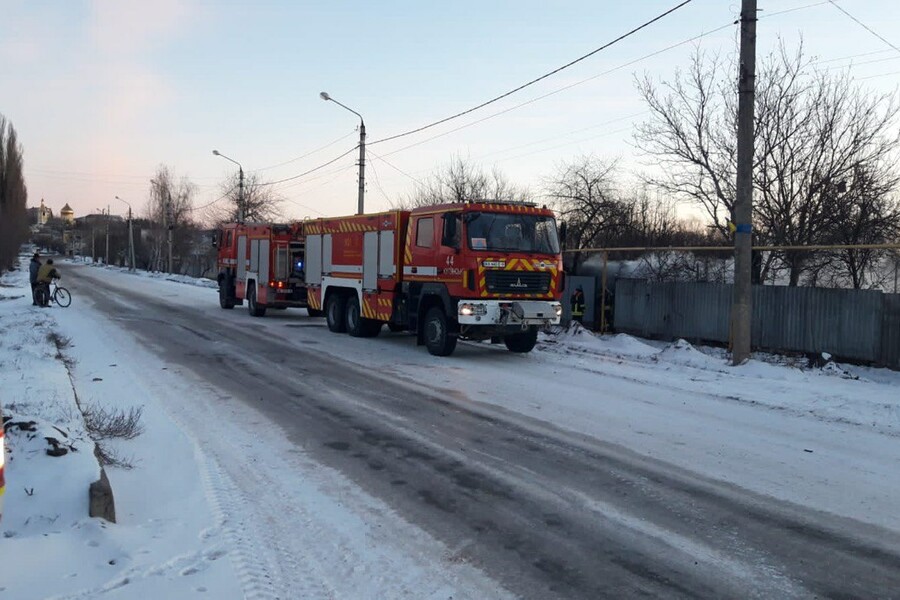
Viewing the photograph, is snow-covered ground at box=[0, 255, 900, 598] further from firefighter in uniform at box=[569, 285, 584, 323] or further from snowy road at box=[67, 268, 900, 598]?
firefighter in uniform at box=[569, 285, 584, 323]

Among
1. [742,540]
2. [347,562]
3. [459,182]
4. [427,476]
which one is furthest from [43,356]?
[459,182]

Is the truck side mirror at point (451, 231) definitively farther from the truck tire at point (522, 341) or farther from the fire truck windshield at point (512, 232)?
the truck tire at point (522, 341)

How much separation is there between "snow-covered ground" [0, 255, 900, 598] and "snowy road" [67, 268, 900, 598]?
0.13ft

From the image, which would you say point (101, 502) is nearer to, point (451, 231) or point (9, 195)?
point (451, 231)

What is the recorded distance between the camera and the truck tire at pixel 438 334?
46.4ft

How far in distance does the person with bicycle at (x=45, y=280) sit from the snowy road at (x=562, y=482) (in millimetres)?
13929

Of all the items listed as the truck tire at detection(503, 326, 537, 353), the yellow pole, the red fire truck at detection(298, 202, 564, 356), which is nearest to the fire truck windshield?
the red fire truck at detection(298, 202, 564, 356)

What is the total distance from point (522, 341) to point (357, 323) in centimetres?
450

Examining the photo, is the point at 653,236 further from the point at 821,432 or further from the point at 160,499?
the point at 160,499

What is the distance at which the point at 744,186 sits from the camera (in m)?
12.8

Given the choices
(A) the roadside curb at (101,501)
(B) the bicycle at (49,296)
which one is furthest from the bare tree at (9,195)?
(A) the roadside curb at (101,501)

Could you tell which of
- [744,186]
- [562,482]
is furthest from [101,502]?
[744,186]

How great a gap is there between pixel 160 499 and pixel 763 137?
733 inches

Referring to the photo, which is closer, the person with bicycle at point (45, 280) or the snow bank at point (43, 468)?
the snow bank at point (43, 468)
